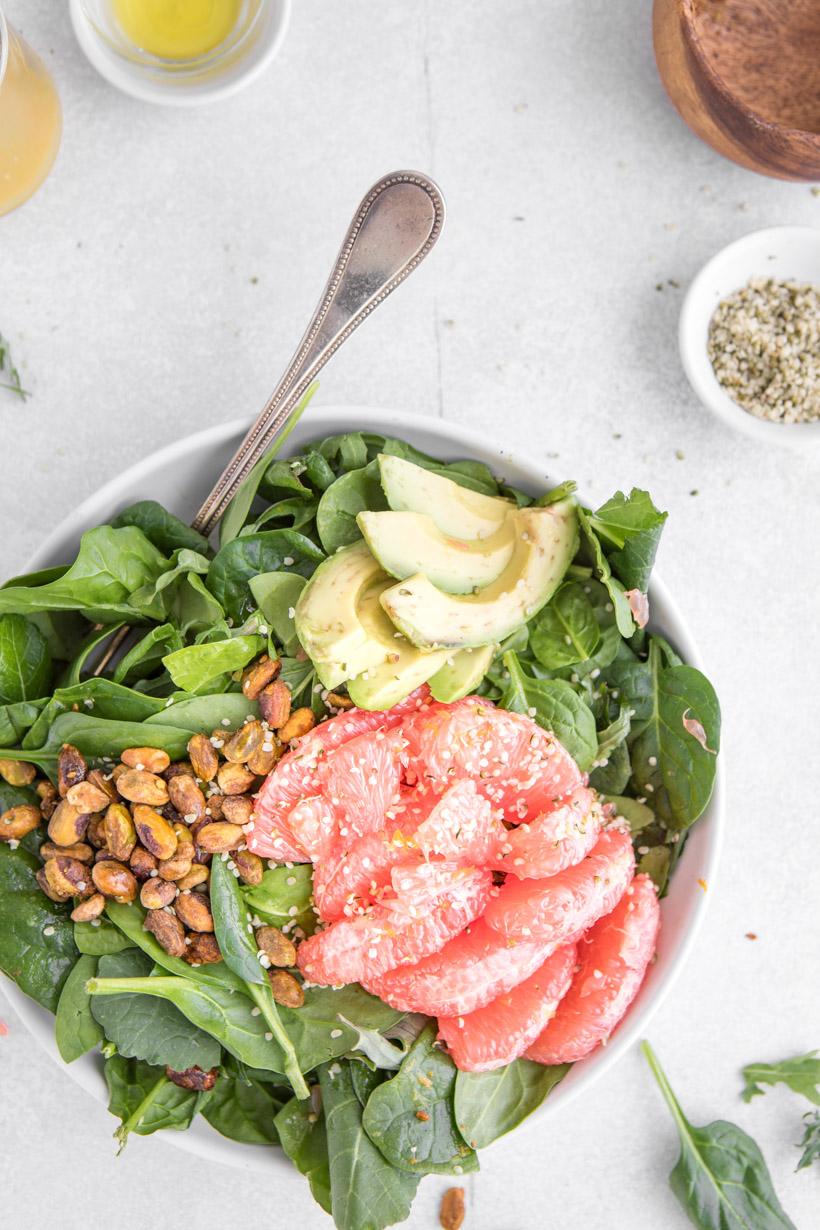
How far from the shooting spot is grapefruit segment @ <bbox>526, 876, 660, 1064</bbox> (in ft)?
5.49

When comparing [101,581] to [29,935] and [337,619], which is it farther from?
[29,935]

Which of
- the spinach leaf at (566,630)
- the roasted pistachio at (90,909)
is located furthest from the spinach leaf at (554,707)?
the roasted pistachio at (90,909)

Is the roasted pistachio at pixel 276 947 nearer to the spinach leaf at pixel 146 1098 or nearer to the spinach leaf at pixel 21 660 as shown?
the spinach leaf at pixel 146 1098

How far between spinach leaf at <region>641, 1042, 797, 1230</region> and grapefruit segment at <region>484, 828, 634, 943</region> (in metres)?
0.53

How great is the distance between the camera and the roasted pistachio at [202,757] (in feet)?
5.37

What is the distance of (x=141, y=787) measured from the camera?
1605 mm

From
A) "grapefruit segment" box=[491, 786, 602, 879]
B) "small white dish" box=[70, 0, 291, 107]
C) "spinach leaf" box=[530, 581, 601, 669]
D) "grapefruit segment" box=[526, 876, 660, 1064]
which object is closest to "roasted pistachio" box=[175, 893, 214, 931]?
"grapefruit segment" box=[491, 786, 602, 879]

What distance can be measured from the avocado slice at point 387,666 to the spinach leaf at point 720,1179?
906 millimetres

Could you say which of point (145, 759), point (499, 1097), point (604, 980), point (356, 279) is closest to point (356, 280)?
point (356, 279)

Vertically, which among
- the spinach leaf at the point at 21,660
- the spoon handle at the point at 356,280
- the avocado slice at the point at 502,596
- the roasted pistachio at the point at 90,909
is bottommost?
the roasted pistachio at the point at 90,909

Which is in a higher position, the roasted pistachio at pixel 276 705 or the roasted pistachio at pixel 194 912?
the roasted pistachio at pixel 276 705

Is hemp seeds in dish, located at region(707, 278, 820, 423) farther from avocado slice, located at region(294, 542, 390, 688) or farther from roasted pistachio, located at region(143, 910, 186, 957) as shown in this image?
roasted pistachio, located at region(143, 910, 186, 957)

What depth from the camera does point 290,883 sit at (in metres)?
1.67

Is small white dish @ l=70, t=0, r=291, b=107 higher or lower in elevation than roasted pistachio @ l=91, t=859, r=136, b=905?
higher
